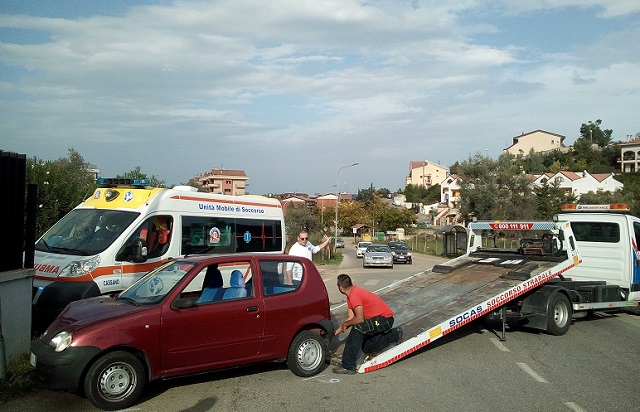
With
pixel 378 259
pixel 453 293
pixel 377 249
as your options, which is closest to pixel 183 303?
pixel 453 293

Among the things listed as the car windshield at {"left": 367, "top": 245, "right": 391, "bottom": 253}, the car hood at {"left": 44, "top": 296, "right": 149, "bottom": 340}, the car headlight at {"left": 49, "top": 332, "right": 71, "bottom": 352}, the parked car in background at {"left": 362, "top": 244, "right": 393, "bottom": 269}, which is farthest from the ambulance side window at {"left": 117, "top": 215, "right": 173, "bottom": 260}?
the car windshield at {"left": 367, "top": 245, "right": 391, "bottom": 253}

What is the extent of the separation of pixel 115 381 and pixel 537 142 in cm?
14607

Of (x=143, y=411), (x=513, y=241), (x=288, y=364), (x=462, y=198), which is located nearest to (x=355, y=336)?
(x=288, y=364)

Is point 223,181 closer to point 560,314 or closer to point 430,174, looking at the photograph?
point 560,314

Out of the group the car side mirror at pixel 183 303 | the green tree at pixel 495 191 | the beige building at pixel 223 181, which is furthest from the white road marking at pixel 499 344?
the green tree at pixel 495 191

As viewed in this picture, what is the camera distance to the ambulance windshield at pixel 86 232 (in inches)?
384

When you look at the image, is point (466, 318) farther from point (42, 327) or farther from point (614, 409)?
point (42, 327)

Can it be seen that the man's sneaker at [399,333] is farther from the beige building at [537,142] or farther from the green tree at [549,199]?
the beige building at [537,142]

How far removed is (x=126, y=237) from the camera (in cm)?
992

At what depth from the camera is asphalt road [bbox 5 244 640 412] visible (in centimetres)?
644

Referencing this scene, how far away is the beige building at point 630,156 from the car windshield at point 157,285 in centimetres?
10989

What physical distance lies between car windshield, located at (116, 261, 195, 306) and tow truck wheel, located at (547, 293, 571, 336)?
693 cm

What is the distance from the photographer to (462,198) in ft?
178

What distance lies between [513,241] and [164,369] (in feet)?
82.4
